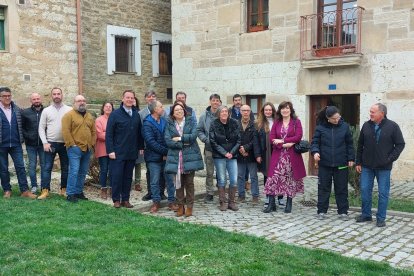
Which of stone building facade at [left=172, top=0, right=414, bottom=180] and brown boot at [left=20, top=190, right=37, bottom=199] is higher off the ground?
stone building facade at [left=172, top=0, right=414, bottom=180]

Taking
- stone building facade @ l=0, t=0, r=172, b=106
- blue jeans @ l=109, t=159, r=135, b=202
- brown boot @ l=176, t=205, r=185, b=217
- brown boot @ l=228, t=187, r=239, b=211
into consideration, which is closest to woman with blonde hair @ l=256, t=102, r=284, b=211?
brown boot @ l=228, t=187, r=239, b=211

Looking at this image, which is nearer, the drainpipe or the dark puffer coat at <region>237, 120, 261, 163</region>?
the dark puffer coat at <region>237, 120, 261, 163</region>

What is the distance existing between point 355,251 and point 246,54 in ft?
25.7

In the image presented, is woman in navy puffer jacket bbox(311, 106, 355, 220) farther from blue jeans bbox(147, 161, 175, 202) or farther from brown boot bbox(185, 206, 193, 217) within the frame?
blue jeans bbox(147, 161, 175, 202)

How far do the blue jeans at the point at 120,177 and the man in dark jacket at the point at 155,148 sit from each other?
0.36m

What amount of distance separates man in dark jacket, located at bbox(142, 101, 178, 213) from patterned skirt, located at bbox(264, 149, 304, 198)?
165 centimetres

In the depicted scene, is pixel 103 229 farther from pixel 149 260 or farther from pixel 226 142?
pixel 226 142

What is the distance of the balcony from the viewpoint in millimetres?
10078

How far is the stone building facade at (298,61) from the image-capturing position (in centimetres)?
967

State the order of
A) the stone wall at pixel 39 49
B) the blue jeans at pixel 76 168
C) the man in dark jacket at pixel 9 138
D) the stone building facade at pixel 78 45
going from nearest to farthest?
the blue jeans at pixel 76 168, the man in dark jacket at pixel 9 138, the stone wall at pixel 39 49, the stone building facade at pixel 78 45

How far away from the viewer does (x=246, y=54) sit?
1202 cm

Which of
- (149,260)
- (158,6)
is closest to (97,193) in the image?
(149,260)

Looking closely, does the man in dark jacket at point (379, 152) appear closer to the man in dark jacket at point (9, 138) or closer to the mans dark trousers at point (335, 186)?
the mans dark trousers at point (335, 186)

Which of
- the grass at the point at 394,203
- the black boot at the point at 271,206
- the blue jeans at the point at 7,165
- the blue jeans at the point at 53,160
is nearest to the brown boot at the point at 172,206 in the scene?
the black boot at the point at 271,206
